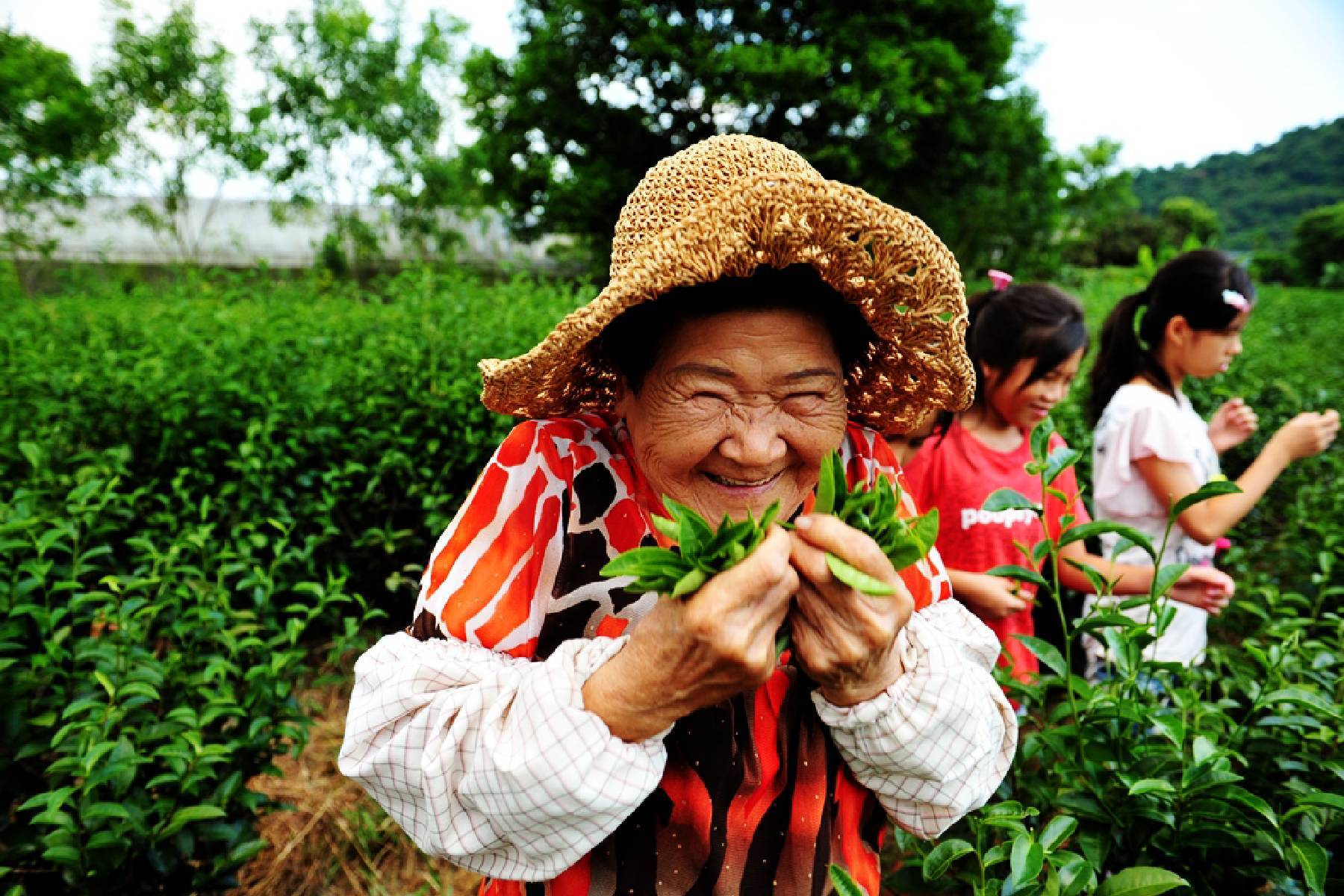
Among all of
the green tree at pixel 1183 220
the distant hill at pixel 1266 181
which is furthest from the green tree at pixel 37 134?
the distant hill at pixel 1266 181

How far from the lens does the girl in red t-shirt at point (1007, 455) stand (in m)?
2.31

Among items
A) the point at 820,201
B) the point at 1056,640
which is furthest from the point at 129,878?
the point at 1056,640

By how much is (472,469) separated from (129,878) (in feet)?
6.45

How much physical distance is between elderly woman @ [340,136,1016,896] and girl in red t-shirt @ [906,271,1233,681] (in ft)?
3.96

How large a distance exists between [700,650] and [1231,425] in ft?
9.14

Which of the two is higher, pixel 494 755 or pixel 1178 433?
pixel 1178 433

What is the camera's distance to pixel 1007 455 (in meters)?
2.52

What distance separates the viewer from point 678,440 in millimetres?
1102

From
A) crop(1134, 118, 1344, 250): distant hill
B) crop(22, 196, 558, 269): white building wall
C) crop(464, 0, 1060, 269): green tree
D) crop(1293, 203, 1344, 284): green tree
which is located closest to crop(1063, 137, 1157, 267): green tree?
crop(464, 0, 1060, 269): green tree

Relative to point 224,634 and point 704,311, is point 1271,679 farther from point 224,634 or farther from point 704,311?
point 224,634

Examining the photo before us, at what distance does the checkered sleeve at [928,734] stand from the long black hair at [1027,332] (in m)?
→ 1.50

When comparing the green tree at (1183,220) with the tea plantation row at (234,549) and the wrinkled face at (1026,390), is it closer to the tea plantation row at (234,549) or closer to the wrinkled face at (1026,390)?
the tea plantation row at (234,549)

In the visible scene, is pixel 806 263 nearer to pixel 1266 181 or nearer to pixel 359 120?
pixel 359 120

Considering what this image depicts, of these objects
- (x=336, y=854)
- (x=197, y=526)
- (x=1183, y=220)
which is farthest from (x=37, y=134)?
(x=1183, y=220)
